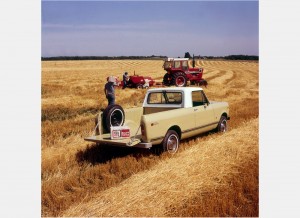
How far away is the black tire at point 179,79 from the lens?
70.0 ft

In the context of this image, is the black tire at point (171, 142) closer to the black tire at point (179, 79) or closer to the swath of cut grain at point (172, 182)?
the swath of cut grain at point (172, 182)

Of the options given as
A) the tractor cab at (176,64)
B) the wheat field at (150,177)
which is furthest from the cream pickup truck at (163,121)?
the tractor cab at (176,64)

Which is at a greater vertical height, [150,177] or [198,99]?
[198,99]

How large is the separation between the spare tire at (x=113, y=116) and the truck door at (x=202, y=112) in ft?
5.79

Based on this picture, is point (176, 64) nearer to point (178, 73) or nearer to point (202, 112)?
point (178, 73)

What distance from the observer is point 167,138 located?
7.59m

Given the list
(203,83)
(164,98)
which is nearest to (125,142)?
(164,98)

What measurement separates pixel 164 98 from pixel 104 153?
7.21ft

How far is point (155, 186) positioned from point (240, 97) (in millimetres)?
12431


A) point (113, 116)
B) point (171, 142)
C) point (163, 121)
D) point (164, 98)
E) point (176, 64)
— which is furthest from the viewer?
point (176, 64)

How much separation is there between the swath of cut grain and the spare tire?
1.68 meters

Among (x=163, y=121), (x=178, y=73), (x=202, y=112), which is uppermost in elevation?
(x=178, y=73)

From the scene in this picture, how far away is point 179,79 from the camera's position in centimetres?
2158
